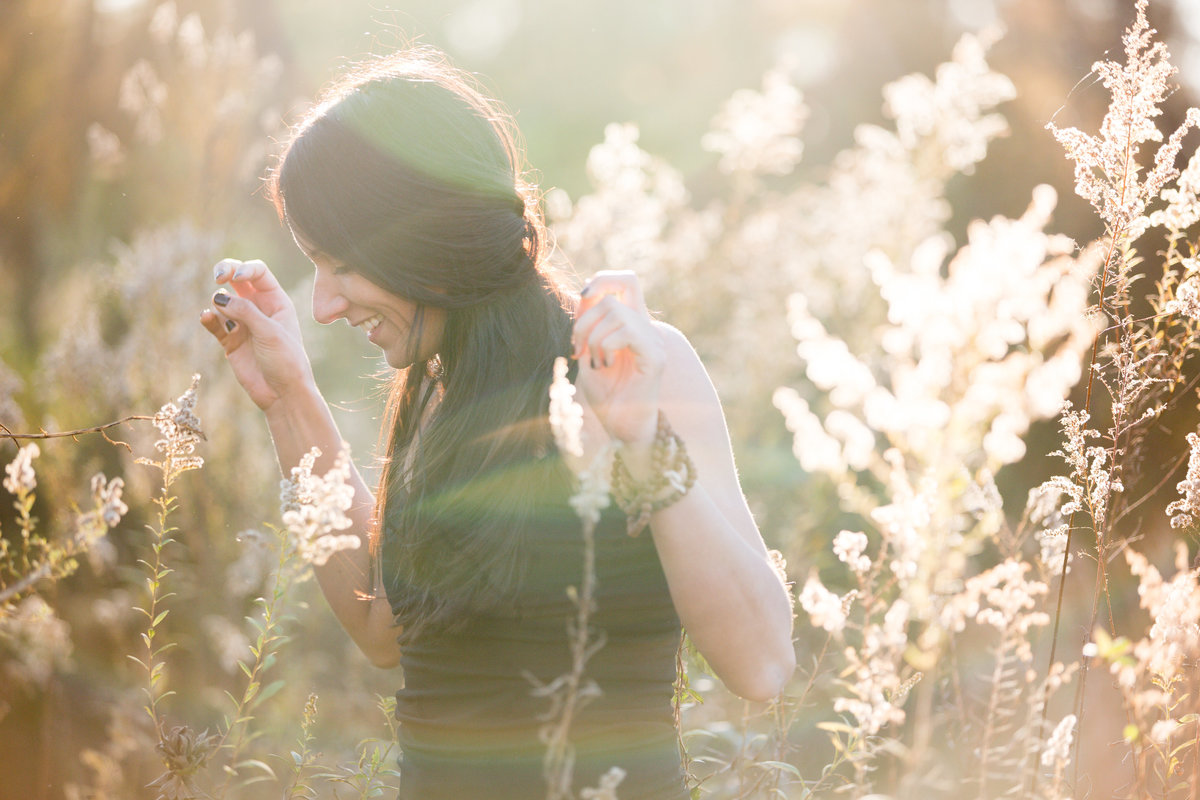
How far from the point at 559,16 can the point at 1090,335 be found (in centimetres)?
837

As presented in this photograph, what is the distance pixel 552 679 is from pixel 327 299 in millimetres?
724

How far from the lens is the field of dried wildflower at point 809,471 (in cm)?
118

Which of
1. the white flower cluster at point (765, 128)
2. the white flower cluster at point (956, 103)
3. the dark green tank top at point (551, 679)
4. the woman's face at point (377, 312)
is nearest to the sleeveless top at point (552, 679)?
the dark green tank top at point (551, 679)

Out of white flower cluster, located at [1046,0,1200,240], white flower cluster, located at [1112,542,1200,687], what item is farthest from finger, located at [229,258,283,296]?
white flower cluster, located at [1112,542,1200,687]

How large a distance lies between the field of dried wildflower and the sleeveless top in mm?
72

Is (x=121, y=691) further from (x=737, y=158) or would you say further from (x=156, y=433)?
(x=737, y=158)

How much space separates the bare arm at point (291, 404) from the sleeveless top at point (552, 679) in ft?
1.03

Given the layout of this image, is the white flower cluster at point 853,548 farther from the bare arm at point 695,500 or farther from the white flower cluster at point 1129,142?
the white flower cluster at point 1129,142

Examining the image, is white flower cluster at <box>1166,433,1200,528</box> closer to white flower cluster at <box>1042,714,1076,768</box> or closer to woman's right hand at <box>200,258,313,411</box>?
white flower cluster at <box>1042,714,1076,768</box>

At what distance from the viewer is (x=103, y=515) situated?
0.96 meters

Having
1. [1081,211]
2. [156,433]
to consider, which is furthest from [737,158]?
[156,433]

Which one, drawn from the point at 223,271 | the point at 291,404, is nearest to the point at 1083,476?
the point at 291,404

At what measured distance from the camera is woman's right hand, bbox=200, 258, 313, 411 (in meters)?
1.73

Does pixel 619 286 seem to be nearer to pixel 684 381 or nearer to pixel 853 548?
pixel 684 381
